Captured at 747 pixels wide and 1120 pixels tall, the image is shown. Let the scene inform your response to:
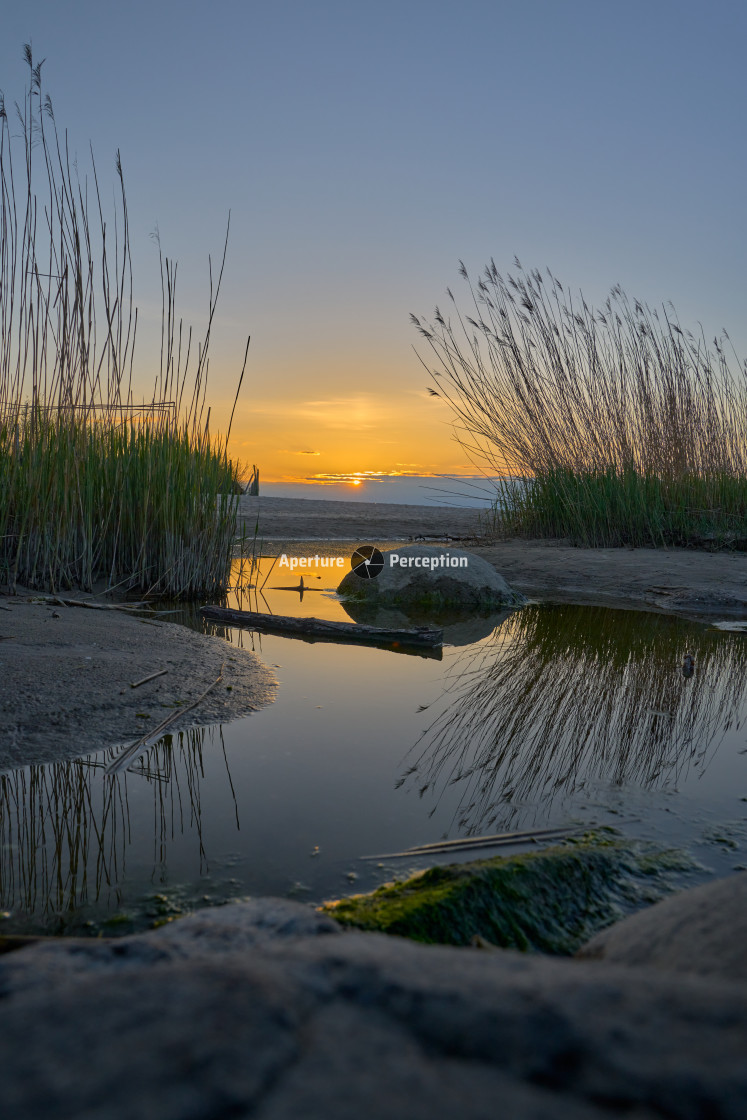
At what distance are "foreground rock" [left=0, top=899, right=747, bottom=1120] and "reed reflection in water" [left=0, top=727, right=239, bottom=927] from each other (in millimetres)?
720

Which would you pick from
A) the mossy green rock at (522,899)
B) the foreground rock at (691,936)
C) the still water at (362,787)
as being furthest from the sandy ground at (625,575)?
the foreground rock at (691,936)

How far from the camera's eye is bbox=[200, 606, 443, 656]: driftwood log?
3.82m

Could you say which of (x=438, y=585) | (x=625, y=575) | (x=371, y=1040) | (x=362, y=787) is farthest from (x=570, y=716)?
(x=625, y=575)

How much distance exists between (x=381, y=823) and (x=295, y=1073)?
1195mm

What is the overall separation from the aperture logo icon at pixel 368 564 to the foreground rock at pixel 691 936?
4.67 m

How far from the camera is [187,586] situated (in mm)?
5008

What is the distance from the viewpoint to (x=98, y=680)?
103 inches

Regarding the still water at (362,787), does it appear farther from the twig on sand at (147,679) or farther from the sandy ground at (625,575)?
the sandy ground at (625,575)

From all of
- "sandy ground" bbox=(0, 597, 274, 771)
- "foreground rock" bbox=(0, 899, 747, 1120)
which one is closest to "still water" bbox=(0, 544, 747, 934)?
"sandy ground" bbox=(0, 597, 274, 771)

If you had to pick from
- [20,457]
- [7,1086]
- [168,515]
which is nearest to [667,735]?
[7,1086]

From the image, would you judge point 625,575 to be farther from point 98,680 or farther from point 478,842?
point 478,842

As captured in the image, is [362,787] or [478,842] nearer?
[478,842]

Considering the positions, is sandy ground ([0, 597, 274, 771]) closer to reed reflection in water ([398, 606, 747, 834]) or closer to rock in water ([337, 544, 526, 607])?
reed reflection in water ([398, 606, 747, 834])

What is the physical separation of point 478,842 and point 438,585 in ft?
12.8
